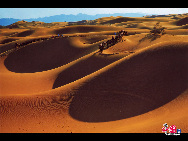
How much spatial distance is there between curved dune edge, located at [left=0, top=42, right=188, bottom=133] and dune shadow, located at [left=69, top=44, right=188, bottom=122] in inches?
17.5

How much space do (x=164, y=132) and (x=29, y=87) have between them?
12.1 m

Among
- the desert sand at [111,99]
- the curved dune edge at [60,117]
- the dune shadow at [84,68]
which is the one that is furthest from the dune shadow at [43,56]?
the curved dune edge at [60,117]

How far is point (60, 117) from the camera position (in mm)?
9531

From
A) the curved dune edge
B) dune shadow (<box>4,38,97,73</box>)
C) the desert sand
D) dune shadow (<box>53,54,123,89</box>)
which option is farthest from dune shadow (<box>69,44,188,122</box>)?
dune shadow (<box>4,38,97,73</box>)

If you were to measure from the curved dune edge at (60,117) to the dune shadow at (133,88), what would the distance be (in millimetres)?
444

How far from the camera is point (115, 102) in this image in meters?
10.1

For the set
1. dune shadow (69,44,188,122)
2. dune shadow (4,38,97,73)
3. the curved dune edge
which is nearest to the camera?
the curved dune edge

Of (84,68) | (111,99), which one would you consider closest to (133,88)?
(111,99)

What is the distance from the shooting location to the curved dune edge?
7485 mm

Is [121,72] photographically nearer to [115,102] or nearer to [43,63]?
[115,102]

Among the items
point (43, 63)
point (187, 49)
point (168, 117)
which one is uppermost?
point (187, 49)

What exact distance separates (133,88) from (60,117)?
→ 488 centimetres

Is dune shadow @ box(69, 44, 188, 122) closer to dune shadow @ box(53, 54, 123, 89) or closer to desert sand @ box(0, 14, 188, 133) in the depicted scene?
desert sand @ box(0, 14, 188, 133)

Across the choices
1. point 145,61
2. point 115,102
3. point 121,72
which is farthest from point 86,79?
point 145,61
